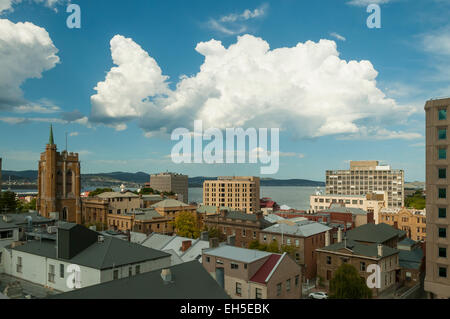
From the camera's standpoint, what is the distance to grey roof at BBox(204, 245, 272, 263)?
29953 mm

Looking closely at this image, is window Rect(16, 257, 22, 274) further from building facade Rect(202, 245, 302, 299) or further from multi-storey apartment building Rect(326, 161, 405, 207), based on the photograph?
multi-storey apartment building Rect(326, 161, 405, 207)

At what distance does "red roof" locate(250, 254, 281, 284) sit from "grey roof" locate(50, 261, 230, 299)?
1152 centimetres

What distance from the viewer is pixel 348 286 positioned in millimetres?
34656

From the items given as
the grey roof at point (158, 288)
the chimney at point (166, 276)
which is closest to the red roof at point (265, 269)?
the grey roof at point (158, 288)

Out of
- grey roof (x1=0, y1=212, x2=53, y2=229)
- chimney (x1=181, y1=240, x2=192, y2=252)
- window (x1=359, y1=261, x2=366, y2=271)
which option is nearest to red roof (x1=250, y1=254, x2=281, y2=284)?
chimney (x1=181, y1=240, x2=192, y2=252)

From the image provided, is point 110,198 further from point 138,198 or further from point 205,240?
point 205,240

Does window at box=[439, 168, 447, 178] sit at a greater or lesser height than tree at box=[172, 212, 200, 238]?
greater

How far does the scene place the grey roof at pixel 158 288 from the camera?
1439cm

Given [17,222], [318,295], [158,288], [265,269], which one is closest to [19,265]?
[17,222]

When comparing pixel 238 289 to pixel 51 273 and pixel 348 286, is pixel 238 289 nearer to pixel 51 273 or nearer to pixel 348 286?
pixel 348 286

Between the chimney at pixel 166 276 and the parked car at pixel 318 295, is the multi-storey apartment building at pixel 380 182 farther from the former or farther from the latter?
the chimney at pixel 166 276
